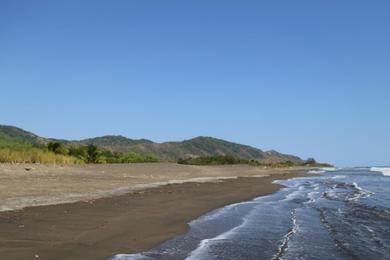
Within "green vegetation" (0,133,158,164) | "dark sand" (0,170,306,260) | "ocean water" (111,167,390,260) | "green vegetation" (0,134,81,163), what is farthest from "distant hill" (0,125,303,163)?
"dark sand" (0,170,306,260)

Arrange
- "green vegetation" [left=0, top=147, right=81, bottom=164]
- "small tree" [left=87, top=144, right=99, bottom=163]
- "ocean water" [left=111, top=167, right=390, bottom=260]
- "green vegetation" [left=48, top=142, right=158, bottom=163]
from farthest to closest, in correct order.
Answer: "small tree" [left=87, top=144, right=99, bottom=163] → "green vegetation" [left=48, top=142, right=158, bottom=163] → "green vegetation" [left=0, top=147, right=81, bottom=164] → "ocean water" [left=111, top=167, right=390, bottom=260]

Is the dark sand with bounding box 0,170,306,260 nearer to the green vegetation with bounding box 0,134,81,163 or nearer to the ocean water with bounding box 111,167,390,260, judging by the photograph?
the ocean water with bounding box 111,167,390,260

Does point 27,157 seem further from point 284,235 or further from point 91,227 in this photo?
point 284,235

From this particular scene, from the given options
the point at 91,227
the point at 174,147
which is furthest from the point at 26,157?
A: the point at 174,147

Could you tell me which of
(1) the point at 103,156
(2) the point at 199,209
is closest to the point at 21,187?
(2) the point at 199,209

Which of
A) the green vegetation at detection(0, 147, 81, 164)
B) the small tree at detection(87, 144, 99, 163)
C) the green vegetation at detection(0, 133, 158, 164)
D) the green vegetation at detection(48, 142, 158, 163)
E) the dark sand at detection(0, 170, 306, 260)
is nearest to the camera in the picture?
the dark sand at detection(0, 170, 306, 260)

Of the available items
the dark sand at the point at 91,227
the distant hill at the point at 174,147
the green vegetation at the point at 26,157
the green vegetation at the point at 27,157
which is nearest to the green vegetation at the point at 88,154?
the green vegetation at the point at 27,157

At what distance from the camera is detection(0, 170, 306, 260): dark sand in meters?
10.4

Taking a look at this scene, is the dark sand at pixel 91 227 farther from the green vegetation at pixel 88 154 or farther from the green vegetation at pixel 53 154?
the green vegetation at pixel 88 154

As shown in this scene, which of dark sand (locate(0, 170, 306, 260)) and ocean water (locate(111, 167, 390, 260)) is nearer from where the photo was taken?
dark sand (locate(0, 170, 306, 260))

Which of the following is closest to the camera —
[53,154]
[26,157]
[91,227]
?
[91,227]

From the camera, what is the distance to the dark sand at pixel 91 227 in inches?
410

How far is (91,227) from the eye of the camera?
13.4 m

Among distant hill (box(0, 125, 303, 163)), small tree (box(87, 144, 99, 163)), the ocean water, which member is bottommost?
the ocean water
